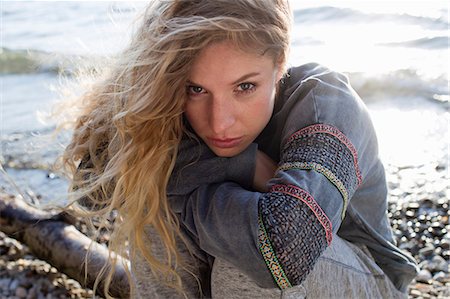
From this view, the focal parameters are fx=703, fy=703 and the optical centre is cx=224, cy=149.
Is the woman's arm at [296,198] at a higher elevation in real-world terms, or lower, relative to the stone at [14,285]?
higher

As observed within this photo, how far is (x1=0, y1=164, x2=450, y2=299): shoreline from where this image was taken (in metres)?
3.04

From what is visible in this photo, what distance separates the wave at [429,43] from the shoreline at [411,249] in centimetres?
348

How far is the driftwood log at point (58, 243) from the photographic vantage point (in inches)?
115

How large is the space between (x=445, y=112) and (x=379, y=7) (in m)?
3.76

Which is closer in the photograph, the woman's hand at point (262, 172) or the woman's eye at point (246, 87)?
the woman's eye at point (246, 87)

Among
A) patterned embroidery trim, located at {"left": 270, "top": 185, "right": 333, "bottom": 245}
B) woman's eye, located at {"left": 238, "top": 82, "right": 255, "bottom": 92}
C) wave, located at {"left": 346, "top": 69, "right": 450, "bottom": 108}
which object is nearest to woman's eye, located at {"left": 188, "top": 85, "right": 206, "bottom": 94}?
woman's eye, located at {"left": 238, "top": 82, "right": 255, "bottom": 92}

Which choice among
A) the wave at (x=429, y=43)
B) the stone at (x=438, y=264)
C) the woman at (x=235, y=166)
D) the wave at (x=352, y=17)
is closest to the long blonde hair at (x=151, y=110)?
the woman at (x=235, y=166)

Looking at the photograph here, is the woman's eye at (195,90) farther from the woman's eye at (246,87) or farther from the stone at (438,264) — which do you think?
the stone at (438,264)

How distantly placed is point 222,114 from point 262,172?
0.24 metres

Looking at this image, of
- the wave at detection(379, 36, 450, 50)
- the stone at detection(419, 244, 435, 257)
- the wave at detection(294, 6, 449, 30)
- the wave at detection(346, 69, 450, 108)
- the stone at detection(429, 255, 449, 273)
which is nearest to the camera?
the stone at detection(429, 255, 449, 273)

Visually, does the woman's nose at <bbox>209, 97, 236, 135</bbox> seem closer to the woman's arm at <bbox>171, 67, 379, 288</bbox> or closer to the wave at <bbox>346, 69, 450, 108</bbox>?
the woman's arm at <bbox>171, 67, 379, 288</bbox>

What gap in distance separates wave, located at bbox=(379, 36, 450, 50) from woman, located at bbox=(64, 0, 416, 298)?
221 inches

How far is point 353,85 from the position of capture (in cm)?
678

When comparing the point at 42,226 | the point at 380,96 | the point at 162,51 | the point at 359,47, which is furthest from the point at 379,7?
the point at 162,51
